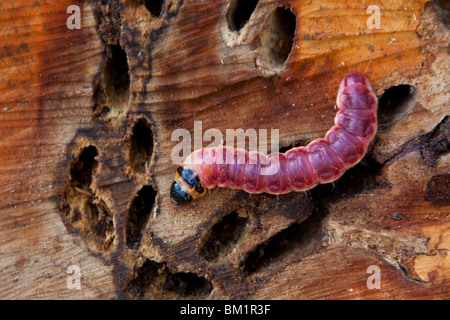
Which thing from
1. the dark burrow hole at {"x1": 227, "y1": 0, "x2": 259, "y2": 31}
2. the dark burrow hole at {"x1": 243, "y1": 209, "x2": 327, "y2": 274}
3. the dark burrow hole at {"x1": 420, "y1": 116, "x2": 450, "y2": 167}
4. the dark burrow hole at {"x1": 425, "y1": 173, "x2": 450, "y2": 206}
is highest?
the dark burrow hole at {"x1": 227, "y1": 0, "x2": 259, "y2": 31}

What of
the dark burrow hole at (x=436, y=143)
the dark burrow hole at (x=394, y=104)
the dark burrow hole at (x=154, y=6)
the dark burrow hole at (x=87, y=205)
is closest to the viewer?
the dark burrow hole at (x=436, y=143)

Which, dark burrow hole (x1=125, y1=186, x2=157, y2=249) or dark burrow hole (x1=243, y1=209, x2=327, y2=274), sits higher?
dark burrow hole (x1=125, y1=186, x2=157, y2=249)

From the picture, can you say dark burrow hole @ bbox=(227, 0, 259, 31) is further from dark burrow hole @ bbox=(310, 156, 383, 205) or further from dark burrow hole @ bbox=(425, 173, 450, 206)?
dark burrow hole @ bbox=(425, 173, 450, 206)

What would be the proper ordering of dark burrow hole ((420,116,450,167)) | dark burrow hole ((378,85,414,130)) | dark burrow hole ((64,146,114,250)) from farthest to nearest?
dark burrow hole ((64,146,114,250)) < dark burrow hole ((378,85,414,130)) < dark burrow hole ((420,116,450,167))

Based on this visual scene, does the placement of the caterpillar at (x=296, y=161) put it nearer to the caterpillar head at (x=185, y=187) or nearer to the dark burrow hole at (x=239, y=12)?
the caterpillar head at (x=185, y=187)

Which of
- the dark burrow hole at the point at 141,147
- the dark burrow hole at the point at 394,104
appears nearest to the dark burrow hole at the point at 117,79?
the dark burrow hole at the point at 141,147

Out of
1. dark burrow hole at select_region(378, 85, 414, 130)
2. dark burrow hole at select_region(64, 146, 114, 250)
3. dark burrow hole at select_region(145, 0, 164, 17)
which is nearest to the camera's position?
dark burrow hole at select_region(378, 85, 414, 130)

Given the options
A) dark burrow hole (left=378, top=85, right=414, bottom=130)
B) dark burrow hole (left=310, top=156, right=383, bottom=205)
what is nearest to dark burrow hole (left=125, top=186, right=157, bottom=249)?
dark burrow hole (left=310, top=156, right=383, bottom=205)
